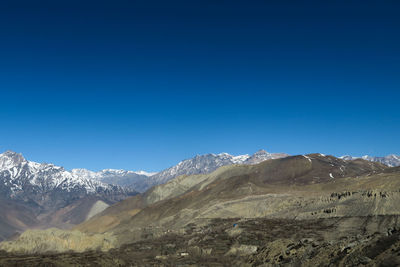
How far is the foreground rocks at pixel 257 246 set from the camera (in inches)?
2018

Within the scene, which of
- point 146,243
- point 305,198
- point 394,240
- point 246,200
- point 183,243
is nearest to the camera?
point 394,240

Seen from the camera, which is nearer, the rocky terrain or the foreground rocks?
the foreground rocks

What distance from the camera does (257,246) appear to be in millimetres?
102125

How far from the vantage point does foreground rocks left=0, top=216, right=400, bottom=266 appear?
51.2 metres

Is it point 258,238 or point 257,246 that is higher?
point 258,238

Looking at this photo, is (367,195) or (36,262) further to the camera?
(367,195)

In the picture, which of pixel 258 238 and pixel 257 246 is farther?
pixel 258 238

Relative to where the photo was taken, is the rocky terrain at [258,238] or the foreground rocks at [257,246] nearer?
the foreground rocks at [257,246]

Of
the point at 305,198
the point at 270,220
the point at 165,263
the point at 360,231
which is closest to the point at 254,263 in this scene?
the point at 165,263

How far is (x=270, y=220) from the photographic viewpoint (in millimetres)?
149875

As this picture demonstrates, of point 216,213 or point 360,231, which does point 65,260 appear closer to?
point 360,231

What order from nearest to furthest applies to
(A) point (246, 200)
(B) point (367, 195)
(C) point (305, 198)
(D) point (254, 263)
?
(D) point (254, 263)
(B) point (367, 195)
(C) point (305, 198)
(A) point (246, 200)

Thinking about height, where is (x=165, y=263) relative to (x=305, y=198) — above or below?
below

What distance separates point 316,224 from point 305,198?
154ft
